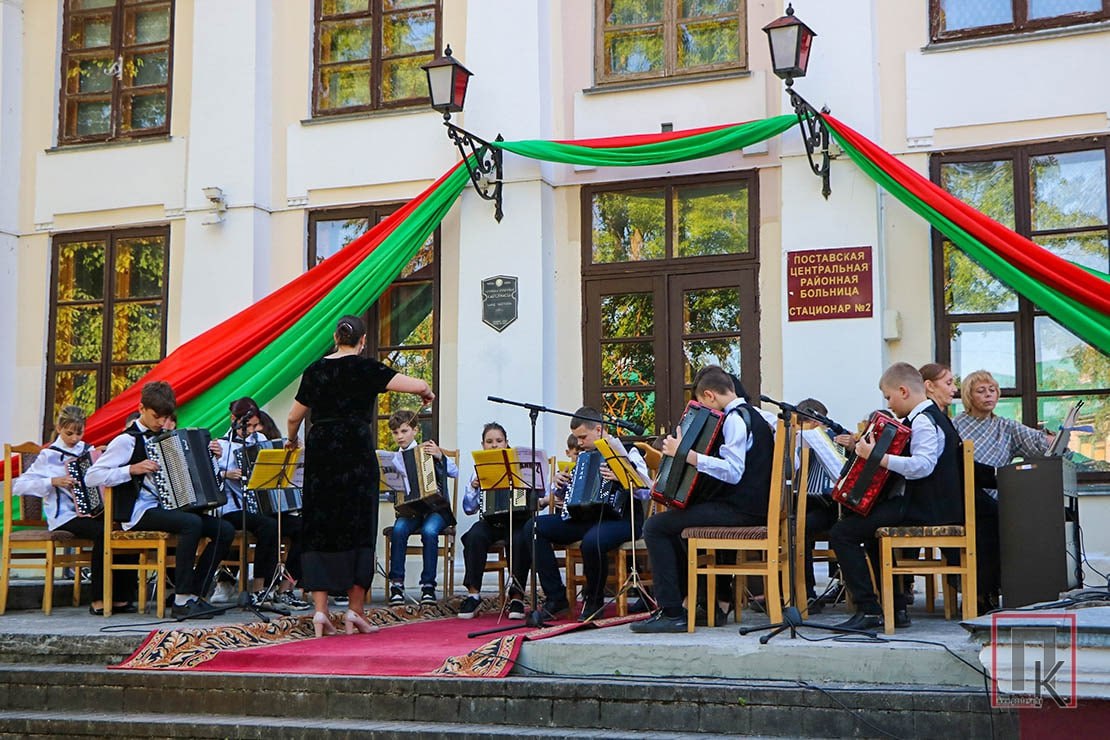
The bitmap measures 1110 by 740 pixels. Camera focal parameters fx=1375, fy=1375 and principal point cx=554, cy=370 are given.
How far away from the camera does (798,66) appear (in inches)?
384

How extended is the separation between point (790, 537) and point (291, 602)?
3879mm

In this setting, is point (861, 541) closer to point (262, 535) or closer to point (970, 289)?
point (970, 289)

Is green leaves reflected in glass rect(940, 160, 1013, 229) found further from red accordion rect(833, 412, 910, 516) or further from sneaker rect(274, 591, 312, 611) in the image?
sneaker rect(274, 591, 312, 611)

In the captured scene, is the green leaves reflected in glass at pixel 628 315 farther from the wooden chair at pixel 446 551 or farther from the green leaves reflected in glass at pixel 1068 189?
the green leaves reflected in glass at pixel 1068 189

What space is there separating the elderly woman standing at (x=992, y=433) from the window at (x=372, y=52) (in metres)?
5.70

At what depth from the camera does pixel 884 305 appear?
1004 centimetres

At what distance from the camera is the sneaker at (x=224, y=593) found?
9.90 meters

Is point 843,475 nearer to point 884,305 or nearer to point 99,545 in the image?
point 884,305

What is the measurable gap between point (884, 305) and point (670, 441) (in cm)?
332

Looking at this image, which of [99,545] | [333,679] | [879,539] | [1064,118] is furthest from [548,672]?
[1064,118]

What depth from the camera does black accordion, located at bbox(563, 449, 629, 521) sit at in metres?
8.48

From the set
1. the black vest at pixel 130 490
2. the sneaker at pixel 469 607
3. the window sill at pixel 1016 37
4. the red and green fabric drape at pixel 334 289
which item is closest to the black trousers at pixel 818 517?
the sneaker at pixel 469 607

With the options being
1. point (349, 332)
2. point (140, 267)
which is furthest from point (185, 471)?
point (140, 267)

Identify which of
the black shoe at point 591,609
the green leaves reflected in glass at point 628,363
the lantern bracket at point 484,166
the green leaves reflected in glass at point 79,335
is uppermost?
the lantern bracket at point 484,166
